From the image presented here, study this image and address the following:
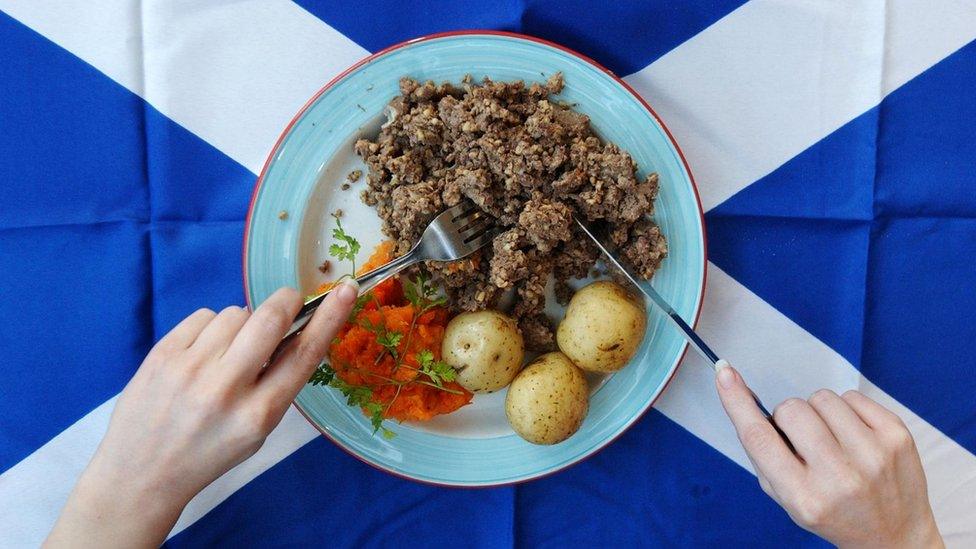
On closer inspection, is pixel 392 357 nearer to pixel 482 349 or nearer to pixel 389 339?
pixel 389 339

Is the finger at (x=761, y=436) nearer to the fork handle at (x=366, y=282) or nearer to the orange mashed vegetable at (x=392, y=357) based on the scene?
the orange mashed vegetable at (x=392, y=357)

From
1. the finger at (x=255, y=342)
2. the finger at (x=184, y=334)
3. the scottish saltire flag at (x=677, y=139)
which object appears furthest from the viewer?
the scottish saltire flag at (x=677, y=139)

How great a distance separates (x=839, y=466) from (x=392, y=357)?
33.1 inches

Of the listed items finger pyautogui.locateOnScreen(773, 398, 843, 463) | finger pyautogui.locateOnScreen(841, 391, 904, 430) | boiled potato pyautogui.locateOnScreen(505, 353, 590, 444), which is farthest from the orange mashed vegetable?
finger pyautogui.locateOnScreen(841, 391, 904, 430)

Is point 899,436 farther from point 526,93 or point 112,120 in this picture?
point 112,120

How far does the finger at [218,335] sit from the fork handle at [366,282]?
83 mm

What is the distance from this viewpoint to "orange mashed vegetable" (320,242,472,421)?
1.36m

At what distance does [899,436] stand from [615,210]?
0.66 m

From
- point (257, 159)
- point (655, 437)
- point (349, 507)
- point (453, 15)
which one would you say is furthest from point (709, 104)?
point (349, 507)

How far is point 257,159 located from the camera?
4.92ft

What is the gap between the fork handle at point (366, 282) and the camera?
1214 millimetres

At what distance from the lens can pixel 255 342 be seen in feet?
3.65

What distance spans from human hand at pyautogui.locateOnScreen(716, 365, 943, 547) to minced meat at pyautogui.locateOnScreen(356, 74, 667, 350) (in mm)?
374

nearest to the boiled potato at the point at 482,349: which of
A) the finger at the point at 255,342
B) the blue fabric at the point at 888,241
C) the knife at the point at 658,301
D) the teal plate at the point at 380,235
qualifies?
the teal plate at the point at 380,235
